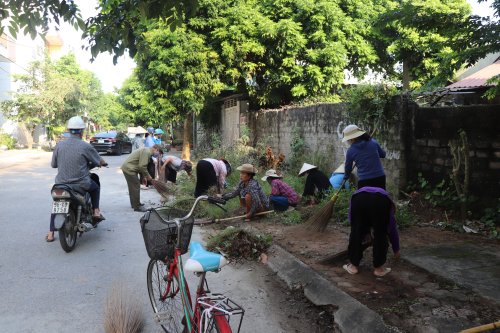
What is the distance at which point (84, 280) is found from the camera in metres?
4.61

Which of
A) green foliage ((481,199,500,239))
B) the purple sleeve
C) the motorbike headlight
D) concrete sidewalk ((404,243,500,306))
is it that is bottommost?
concrete sidewalk ((404,243,500,306))

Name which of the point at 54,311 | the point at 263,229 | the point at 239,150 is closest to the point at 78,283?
the point at 54,311

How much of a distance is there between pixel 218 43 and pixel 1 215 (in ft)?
30.0

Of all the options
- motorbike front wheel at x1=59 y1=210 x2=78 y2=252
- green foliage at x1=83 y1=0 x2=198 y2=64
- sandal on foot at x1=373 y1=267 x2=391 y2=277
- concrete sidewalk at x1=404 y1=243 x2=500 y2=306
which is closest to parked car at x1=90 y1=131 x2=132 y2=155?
motorbike front wheel at x1=59 y1=210 x2=78 y2=252

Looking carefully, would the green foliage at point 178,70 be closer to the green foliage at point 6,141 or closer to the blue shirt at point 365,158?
the blue shirt at point 365,158

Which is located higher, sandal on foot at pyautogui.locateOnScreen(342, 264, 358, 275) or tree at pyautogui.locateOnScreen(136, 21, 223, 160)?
tree at pyautogui.locateOnScreen(136, 21, 223, 160)

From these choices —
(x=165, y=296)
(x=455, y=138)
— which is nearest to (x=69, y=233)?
(x=165, y=296)

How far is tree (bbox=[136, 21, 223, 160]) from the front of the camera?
14.1 metres

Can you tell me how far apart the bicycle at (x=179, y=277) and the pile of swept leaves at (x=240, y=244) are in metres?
1.84

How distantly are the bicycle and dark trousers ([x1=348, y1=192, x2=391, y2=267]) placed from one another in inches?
58.1

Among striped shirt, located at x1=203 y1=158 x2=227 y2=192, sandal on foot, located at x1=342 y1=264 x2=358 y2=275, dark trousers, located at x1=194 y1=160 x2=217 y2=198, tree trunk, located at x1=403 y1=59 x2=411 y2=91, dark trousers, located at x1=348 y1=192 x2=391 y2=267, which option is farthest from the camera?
tree trunk, located at x1=403 y1=59 x2=411 y2=91

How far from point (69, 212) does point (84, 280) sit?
1.33 m

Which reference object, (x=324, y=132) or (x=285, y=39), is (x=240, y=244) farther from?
(x=285, y=39)

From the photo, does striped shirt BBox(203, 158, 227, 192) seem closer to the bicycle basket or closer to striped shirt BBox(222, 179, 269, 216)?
striped shirt BBox(222, 179, 269, 216)
